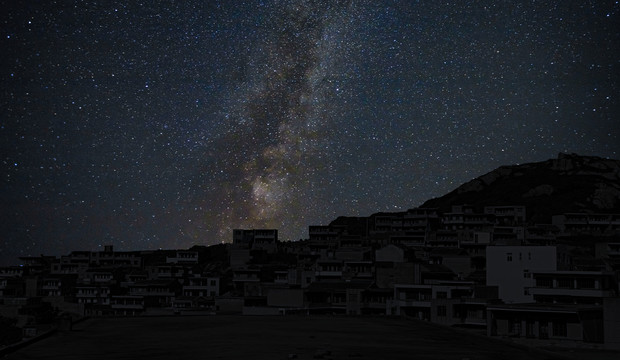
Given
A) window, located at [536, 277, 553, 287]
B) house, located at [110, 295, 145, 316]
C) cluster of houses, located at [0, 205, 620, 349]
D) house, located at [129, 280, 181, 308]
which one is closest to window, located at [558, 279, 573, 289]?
cluster of houses, located at [0, 205, 620, 349]

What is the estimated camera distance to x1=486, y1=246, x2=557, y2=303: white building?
258 ft

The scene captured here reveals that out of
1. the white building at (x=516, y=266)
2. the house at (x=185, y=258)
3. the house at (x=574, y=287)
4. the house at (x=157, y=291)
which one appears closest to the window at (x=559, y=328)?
the house at (x=574, y=287)

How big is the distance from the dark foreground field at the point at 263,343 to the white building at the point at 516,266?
46191 mm

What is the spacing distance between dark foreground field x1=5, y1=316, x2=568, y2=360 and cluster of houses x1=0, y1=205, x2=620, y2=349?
89.0 feet

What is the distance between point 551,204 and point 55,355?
184m

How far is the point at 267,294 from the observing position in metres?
86.7

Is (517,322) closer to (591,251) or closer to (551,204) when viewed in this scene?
(591,251)

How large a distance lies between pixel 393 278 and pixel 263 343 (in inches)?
2628

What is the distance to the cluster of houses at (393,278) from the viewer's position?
64375 mm

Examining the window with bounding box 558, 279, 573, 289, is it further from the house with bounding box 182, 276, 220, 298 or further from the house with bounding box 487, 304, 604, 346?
A: the house with bounding box 182, 276, 220, 298

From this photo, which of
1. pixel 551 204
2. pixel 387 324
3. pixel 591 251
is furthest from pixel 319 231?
pixel 387 324

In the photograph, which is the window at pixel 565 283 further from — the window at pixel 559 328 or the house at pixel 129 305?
the house at pixel 129 305

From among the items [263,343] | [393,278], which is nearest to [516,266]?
[393,278]

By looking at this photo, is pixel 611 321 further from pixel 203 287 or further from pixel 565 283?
pixel 203 287
